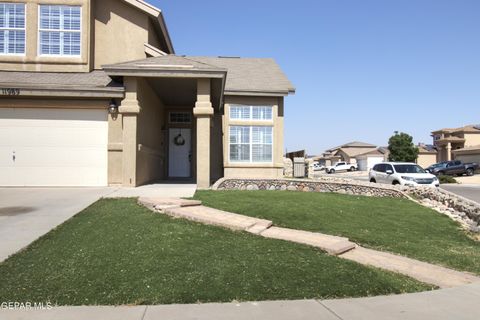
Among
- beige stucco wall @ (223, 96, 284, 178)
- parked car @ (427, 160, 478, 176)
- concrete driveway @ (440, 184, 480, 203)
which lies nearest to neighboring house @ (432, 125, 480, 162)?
parked car @ (427, 160, 478, 176)

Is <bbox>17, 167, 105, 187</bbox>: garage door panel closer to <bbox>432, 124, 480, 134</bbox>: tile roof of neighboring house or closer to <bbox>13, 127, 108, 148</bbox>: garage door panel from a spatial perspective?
<bbox>13, 127, 108, 148</bbox>: garage door panel

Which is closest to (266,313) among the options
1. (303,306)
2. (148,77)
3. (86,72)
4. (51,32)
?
(303,306)

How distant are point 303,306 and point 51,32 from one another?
51.2ft

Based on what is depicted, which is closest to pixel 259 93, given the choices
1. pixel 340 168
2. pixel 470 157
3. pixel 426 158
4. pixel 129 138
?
pixel 129 138

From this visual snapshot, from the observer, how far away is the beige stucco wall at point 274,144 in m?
20.6

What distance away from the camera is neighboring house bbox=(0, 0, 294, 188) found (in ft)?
45.9

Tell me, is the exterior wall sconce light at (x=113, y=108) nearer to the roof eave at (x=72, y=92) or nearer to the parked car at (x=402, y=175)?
the roof eave at (x=72, y=92)

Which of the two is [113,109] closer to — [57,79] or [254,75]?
[57,79]

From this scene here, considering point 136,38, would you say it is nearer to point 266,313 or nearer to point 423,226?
point 423,226

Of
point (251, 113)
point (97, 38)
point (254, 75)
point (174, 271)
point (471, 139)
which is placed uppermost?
point (97, 38)

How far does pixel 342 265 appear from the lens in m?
5.83

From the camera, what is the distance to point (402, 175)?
62.3 ft

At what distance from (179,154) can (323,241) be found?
15.4m

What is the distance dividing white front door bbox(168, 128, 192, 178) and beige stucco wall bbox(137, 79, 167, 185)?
0.49 meters
